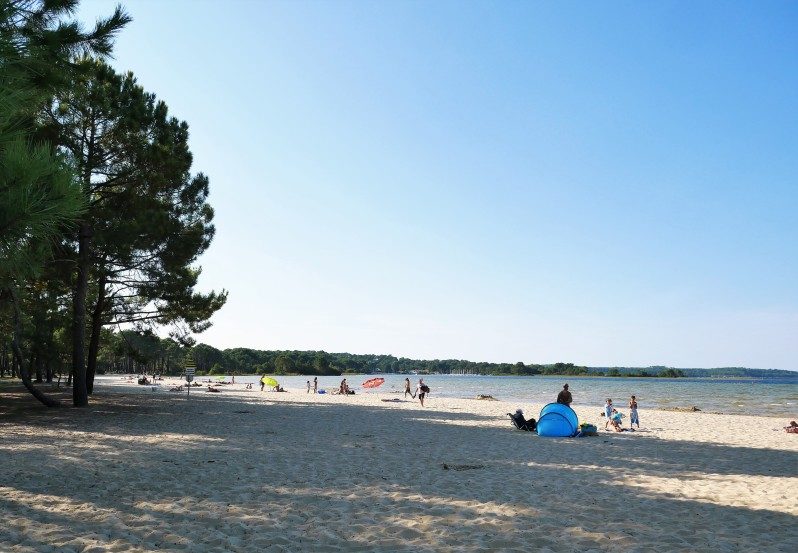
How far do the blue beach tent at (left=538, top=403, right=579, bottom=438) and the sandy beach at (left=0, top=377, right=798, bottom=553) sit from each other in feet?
2.39

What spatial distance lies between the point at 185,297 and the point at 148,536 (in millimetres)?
20044

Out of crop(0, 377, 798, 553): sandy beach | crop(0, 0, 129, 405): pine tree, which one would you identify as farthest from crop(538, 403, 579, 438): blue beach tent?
crop(0, 0, 129, 405): pine tree

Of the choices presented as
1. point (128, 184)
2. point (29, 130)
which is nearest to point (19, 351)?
point (128, 184)

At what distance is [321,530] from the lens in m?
6.50

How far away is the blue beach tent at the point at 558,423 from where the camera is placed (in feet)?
54.4

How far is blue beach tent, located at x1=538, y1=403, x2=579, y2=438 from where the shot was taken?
1658 centimetres

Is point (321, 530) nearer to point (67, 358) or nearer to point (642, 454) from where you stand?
point (642, 454)

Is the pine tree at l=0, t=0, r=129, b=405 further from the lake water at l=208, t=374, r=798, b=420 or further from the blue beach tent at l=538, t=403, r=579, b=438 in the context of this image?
the lake water at l=208, t=374, r=798, b=420

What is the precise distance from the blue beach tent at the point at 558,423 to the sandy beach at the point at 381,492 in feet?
2.39

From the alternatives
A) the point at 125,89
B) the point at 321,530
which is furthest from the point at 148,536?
the point at 125,89

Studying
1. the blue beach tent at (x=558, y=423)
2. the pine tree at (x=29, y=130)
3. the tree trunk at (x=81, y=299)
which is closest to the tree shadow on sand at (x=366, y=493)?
the blue beach tent at (x=558, y=423)

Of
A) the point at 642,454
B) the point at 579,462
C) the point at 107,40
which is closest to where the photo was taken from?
the point at 107,40

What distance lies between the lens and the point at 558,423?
16.6 meters

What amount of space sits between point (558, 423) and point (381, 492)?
9.70m
